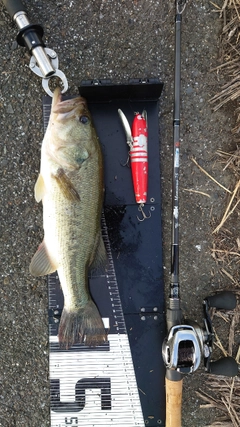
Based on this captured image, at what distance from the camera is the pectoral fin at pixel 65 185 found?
2088 mm

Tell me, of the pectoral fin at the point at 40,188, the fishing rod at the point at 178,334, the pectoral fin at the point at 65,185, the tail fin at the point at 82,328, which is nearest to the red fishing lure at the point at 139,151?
the fishing rod at the point at 178,334

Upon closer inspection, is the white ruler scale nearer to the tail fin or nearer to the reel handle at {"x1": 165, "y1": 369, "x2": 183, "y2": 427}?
the tail fin

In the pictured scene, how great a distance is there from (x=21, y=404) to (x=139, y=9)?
2996 mm

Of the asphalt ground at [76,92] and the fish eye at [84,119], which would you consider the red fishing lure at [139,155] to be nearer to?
the asphalt ground at [76,92]

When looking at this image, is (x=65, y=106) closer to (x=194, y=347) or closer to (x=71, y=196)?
(x=71, y=196)

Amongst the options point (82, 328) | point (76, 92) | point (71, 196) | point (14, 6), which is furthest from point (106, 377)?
point (14, 6)

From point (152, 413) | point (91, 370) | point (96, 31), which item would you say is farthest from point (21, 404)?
point (96, 31)

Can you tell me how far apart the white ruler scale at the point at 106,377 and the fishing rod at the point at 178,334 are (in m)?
0.33

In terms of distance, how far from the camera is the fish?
6.89ft

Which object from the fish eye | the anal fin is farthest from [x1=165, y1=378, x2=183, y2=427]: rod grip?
the fish eye

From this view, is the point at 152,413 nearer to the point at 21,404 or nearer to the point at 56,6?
the point at 21,404

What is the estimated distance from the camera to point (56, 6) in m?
2.52

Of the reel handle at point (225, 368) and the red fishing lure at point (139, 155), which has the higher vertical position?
the red fishing lure at point (139, 155)

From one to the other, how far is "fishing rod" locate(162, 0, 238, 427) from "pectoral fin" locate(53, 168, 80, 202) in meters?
0.71
